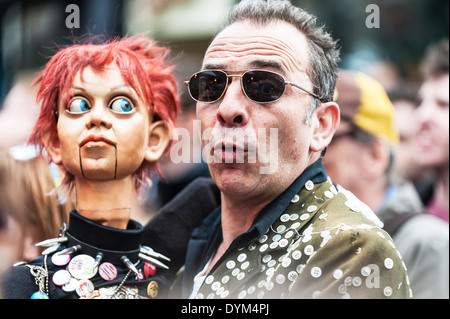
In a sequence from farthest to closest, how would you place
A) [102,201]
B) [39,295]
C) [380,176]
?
1. [380,176]
2. [102,201]
3. [39,295]

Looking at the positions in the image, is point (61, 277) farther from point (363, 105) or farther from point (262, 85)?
point (363, 105)

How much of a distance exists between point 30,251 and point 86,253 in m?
0.44

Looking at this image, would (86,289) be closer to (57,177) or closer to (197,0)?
(57,177)

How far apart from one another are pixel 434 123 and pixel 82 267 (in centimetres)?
262

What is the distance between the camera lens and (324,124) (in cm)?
219

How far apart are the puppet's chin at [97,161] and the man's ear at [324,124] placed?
78 cm

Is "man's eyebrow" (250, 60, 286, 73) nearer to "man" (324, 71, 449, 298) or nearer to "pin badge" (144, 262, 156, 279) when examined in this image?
"pin badge" (144, 262, 156, 279)

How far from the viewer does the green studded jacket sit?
175 cm

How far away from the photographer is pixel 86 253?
6.82 feet


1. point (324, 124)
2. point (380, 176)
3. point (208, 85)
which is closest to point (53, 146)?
point (208, 85)

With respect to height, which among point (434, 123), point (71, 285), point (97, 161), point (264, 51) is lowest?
point (71, 285)

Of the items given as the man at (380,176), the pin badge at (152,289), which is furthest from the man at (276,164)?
the man at (380,176)

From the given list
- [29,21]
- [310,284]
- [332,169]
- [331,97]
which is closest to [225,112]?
[331,97]

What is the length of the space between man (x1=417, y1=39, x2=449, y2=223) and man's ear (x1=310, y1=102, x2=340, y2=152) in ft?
5.71
